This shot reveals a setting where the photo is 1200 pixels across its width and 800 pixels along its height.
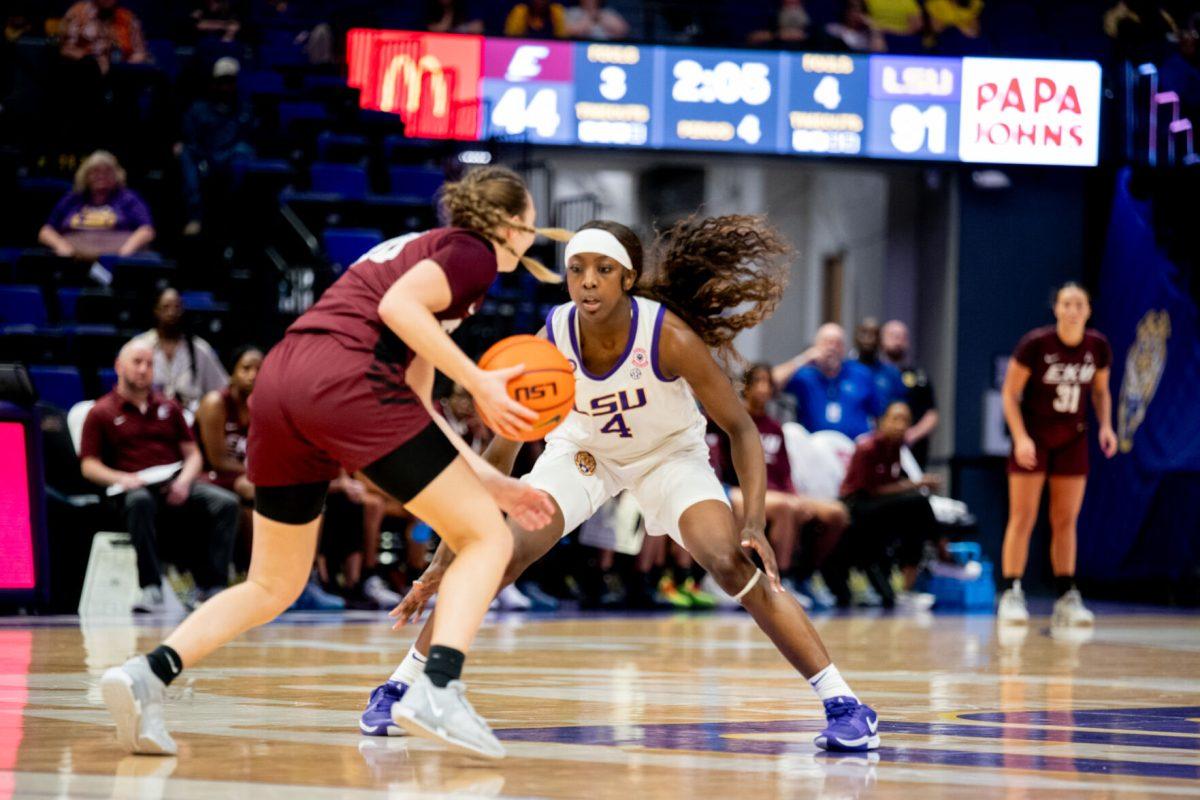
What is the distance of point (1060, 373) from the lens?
11062mm

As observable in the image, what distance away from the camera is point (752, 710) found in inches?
230

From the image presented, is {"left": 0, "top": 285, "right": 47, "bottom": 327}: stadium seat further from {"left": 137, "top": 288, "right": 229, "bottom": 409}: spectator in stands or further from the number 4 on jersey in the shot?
the number 4 on jersey

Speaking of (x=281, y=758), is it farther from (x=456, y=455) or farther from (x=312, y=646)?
(x=312, y=646)

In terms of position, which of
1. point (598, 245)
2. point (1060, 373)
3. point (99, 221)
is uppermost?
point (99, 221)

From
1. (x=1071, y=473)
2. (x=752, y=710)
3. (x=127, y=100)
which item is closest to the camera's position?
(x=752, y=710)

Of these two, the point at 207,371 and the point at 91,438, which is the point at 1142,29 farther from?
the point at 91,438

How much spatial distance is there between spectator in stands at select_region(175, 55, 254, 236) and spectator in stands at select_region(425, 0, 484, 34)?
1963 mm

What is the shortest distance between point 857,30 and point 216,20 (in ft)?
20.5

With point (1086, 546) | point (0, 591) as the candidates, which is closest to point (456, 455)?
point (0, 591)

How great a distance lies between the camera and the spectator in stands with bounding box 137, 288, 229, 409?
11469 mm

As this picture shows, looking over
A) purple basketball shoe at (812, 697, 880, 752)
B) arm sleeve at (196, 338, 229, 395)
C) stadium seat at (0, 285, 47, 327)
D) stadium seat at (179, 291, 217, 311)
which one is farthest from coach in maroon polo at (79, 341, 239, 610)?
purple basketball shoe at (812, 697, 880, 752)

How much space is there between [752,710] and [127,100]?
9.77 metres

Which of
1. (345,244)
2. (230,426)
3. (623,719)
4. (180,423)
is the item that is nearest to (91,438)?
(180,423)

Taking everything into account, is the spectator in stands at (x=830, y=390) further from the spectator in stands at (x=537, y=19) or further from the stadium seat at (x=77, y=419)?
the stadium seat at (x=77, y=419)
